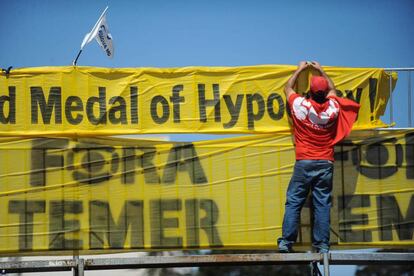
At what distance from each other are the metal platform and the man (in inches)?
6.5

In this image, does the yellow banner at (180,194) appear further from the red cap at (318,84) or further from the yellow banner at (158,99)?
the red cap at (318,84)

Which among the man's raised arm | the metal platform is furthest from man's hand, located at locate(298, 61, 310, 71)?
the metal platform

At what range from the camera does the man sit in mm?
8125

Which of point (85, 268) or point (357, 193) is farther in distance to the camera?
point (357, 193)

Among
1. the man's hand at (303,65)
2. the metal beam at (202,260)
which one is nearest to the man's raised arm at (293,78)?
the man's hand at (303,65)

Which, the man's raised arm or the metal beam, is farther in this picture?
the man's raised arm

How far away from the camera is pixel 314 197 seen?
324 inches

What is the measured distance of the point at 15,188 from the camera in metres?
8.34

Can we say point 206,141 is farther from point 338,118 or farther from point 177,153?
point 338,118

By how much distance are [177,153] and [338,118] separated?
70.4 inches

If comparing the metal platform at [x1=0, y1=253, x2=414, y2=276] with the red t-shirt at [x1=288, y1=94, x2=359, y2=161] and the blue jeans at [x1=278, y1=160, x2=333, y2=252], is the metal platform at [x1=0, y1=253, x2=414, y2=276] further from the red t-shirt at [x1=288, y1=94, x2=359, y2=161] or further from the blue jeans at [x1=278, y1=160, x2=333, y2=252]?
the red t-shirt at [x1=288, y1=94, x2=359, y2=161]

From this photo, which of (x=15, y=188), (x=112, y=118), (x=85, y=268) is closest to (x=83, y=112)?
(x=112, y=118)

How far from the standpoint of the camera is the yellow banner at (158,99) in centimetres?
843

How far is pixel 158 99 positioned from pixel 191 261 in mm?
1825
